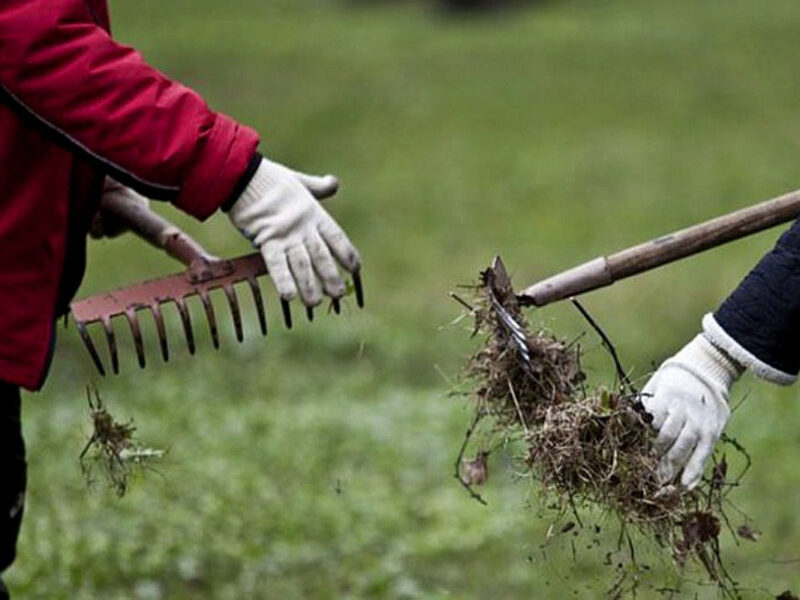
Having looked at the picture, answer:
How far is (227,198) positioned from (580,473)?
924mm

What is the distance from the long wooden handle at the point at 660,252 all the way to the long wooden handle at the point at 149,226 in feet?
3.20

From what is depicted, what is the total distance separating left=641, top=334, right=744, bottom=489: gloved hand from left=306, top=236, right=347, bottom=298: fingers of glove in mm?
711

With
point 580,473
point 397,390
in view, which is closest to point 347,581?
point 580,473

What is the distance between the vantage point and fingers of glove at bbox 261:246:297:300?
12.7 feet

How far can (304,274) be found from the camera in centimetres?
389

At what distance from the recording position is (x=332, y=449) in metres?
7.93

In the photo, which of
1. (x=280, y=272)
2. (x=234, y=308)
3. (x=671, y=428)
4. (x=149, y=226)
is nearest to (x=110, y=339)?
(x=234, y=308)

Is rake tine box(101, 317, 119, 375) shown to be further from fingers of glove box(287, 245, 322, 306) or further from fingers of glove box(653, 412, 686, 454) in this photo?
fingers of glove box(653, 412, 686, 454)

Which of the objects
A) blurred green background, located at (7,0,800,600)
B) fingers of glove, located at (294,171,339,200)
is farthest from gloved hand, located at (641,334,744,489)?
fingers of glove, located at (294,171,339,200)

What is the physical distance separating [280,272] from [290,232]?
0.29 feet

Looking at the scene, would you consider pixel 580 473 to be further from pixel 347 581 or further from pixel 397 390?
pixel 397 390

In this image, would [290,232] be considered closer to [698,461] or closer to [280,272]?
[280,272]

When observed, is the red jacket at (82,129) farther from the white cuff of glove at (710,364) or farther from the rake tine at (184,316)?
the white cuff of glove at (710,364)

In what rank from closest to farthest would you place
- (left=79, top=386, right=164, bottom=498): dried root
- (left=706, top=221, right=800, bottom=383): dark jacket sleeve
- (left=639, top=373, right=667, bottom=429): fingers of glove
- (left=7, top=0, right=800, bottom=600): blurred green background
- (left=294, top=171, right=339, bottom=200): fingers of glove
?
(left=706, top=221, right=800, bottom=383): dark jacket sleeve, (left=639, top=373, right=667, bottom=429): fingers of glove, (left=294, top=171, right=339, bottom=200): fingers of glove, (left=79, top=386, right=164, bottom=498): dried root, (left=7, top=0, right=800, bottom=600): blurred green background
